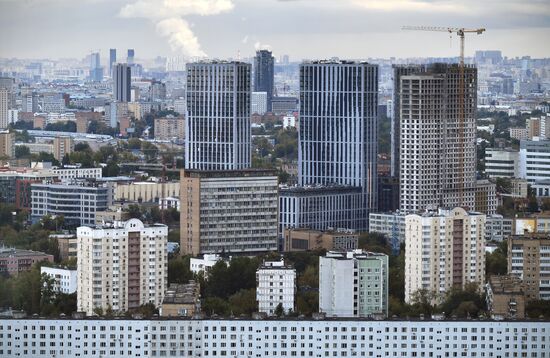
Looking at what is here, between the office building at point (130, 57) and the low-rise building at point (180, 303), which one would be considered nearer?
the low-rise building at point (180, 303)

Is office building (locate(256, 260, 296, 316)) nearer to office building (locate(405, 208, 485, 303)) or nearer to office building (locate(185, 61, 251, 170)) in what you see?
office building (locate(405, 208, 485, 303))

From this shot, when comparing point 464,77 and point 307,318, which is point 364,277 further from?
point 464,77

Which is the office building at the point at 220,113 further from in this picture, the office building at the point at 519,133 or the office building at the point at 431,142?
the office building at the point at 519,133

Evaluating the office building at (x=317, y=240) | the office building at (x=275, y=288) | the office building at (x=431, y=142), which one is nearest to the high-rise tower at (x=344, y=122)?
the office building at (x=431, y=142)

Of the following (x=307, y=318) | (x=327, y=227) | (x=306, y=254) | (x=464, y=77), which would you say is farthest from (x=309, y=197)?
(x=307, y=318)

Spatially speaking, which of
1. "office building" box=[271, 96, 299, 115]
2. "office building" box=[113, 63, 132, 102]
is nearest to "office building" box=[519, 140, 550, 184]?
"office building" box=[271, 96, 299, 115]

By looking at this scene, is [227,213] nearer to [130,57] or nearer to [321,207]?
[321,207]
